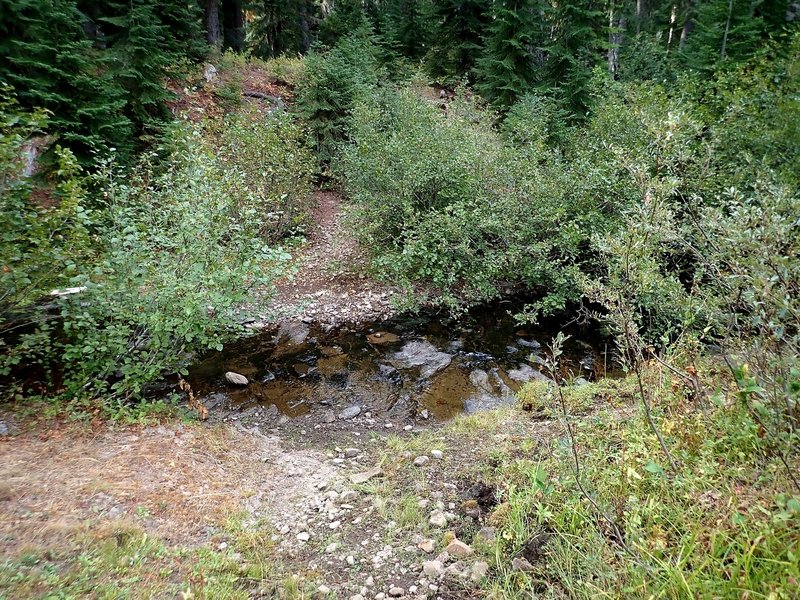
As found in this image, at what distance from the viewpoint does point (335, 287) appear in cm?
1071

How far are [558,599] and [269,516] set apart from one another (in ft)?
8.76

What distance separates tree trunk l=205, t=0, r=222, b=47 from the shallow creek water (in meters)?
15.2

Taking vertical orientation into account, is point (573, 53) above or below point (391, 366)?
above

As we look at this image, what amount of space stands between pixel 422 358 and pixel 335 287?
11.5 feet

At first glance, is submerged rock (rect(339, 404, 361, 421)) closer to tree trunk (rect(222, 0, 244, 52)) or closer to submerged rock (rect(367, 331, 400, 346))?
submerged rock (rect(367, 331, 400, 346))

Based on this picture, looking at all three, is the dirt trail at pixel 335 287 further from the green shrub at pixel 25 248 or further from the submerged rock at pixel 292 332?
the green shrub at pixel 25 248

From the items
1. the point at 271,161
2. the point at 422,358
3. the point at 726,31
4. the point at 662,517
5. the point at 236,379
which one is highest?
the point at 726,31

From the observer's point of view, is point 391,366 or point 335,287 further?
point 335,287

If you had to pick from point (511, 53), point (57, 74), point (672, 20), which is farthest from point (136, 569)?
point (672, 20)

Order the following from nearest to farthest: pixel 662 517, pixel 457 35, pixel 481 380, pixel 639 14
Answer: pixel 662 517 → pixel 481 380 → pixel 457 35 → pixel 639 14

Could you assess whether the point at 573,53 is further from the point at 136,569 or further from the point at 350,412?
the point at 136,569

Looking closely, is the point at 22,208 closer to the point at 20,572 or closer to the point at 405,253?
the point at 20,572

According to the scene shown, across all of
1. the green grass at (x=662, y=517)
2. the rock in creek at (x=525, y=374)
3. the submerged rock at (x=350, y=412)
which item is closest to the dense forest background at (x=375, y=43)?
the submerged rock at (x=350, y=412)

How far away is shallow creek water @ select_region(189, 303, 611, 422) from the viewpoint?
679 cm
